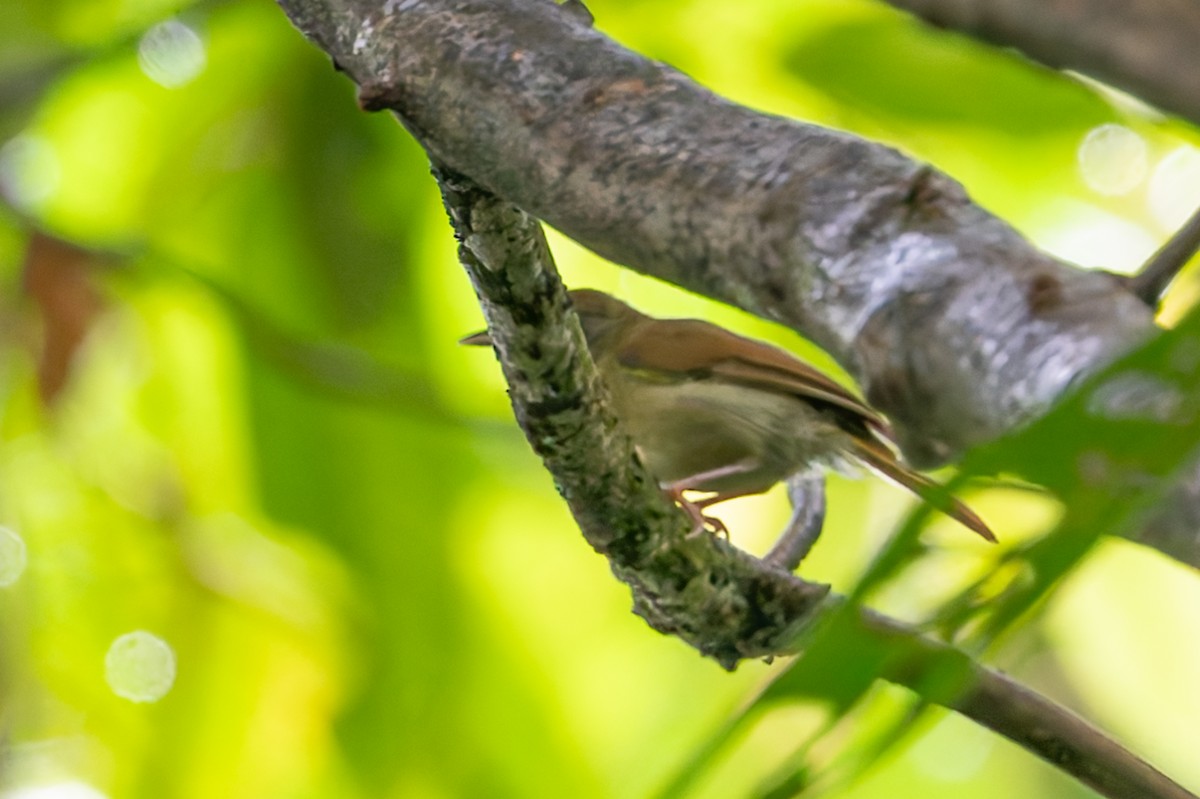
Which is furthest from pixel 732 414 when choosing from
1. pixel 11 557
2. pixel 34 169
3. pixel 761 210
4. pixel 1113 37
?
pixel 1113 37

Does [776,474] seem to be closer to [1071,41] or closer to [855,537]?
[855,537]

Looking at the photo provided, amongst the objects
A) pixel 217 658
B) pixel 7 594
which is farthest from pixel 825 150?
pixel 7 594

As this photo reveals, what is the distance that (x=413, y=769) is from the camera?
4.19m

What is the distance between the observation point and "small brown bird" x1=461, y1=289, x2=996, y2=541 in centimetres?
335

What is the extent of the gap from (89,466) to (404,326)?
1.04 m

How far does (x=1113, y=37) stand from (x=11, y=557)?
14.3 feet

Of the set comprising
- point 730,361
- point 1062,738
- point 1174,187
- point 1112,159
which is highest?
point 1112,159

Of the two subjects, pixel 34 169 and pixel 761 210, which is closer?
pixel 761 210

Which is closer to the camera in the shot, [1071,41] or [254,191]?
[1071,41]

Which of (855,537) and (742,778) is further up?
(855,537)

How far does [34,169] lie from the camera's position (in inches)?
186

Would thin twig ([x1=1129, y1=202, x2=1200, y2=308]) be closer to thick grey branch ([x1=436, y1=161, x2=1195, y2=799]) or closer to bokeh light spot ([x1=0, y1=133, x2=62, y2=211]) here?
thick grey branch ([x1=436, y1=161, x2=1195, y2=799])

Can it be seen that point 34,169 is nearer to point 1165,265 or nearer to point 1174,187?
point 1174,187

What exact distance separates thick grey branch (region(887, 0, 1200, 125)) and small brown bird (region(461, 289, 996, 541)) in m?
2.59
